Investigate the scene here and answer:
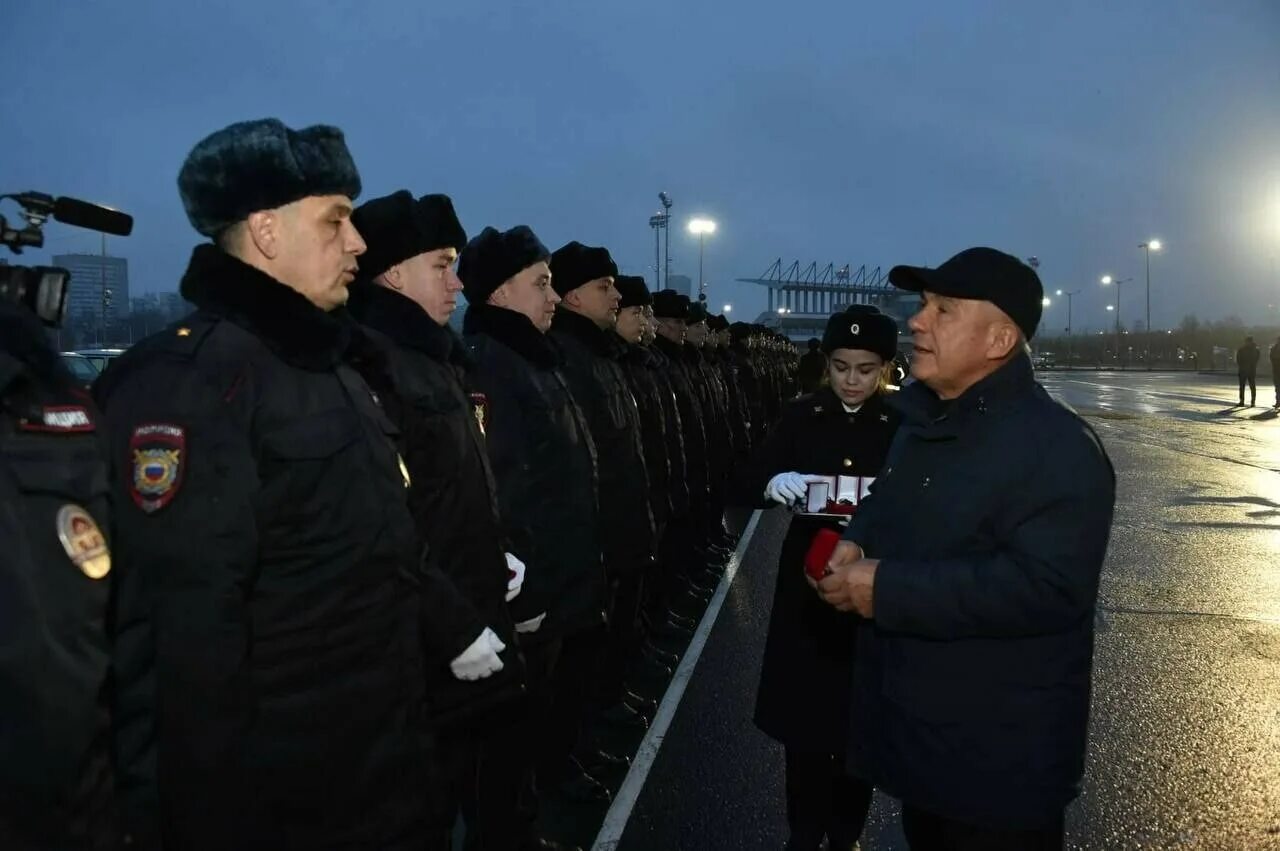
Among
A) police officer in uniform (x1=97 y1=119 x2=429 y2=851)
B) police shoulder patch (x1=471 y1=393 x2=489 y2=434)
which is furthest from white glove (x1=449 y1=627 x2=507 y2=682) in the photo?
police shoulder patch (x1=471 y1=393 x2=489 y2=434)

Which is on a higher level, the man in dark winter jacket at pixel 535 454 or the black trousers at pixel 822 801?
the man in dark winter jacket at pixel 535 454

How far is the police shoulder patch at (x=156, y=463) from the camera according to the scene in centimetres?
217

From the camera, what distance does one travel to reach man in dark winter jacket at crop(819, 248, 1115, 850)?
2693 mm

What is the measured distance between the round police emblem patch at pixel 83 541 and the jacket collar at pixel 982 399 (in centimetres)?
207

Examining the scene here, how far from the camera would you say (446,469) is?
10.5 ft

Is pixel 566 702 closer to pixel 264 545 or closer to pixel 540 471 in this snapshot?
pixel 540 471

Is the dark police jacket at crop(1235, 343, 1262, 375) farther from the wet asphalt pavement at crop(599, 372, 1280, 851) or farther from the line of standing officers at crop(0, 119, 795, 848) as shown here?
the line of standing officers at crop(0, 119, 795, 848)

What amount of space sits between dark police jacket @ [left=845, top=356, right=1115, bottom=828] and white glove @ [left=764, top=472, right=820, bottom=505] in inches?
50.4

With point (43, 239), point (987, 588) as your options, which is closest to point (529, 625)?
point (987, 588)

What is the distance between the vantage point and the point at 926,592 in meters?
2.73

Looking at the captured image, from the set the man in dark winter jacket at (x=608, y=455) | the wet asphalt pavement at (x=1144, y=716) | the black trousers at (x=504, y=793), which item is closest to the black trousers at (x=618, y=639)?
the man in dark winter jacket at (x=608, y=455)

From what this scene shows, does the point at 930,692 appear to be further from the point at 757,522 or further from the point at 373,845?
the point at 757,522

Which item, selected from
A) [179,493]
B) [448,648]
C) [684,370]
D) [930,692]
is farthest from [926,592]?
[684,370]

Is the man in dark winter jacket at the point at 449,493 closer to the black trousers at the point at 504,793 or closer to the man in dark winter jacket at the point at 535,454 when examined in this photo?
the black trousers at the point at 504,793
